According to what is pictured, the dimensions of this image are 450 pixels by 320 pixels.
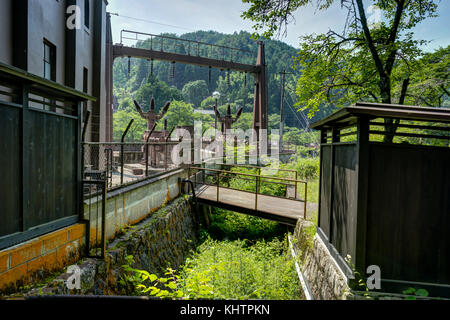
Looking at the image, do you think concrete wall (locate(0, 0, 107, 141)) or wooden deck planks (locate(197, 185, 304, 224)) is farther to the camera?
wooden deck planks (locate(197, 185, 304, 224))

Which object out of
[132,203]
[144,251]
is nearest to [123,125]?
[132,203]

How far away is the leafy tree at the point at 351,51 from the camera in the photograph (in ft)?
25.2

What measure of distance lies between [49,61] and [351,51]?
365 inches

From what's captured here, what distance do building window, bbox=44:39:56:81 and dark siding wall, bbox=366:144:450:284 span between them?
892 centimetres

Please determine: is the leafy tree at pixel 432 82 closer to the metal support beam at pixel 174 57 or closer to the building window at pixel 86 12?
the metal support beam at pixel 174 57

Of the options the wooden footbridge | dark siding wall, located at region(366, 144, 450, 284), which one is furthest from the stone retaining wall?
dark siding wall, located at region(366, 144, 450, 284)

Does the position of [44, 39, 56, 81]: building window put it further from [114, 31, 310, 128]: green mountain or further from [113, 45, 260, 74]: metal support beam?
[114, 31, 310, 128]: green mountain

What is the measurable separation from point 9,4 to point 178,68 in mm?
102858

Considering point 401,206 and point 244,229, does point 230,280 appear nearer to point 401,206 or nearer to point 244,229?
point 401,206

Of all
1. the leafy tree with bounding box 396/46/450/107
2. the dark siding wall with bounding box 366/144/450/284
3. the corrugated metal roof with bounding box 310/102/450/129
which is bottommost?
the dark siding wall with bounding box 366/144/450/284

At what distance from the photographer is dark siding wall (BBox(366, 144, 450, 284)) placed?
11.8ft

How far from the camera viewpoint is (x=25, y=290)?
338 cm
